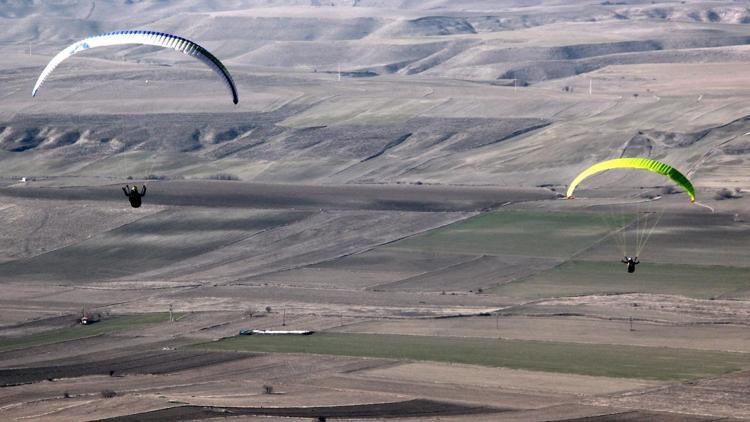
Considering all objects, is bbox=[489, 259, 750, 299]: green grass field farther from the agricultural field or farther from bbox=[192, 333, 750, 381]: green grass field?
bbox=[192, 333, 750, 381]: green grass field

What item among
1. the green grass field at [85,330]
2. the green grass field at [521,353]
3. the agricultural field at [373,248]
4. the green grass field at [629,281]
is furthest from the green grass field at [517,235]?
the green grass field at [521,353]

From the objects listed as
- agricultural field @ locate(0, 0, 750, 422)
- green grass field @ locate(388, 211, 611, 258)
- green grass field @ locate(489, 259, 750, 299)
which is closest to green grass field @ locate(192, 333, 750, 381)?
agricultural field @ locate(0, 0, 750, 422)

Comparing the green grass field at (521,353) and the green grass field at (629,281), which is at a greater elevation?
the green grass field at (521,353)

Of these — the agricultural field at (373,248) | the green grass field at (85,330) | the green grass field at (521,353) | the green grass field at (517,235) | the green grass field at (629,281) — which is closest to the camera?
the agricultural field at (373,248)

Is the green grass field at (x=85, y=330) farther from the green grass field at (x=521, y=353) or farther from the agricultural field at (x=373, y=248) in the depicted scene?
the green grass field at (x=521, y=353)

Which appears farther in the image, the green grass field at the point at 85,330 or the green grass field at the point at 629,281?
the green grass field at the point at 629,281

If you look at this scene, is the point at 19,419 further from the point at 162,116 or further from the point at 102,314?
the point at 162,116

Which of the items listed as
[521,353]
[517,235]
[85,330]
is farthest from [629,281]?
[85,330]
